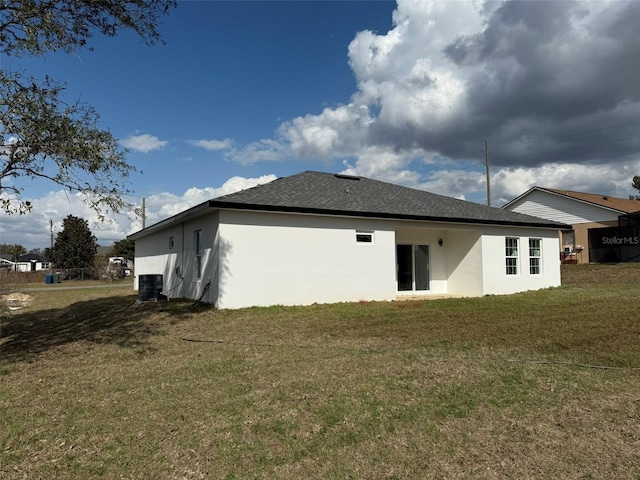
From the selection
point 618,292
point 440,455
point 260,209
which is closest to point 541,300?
point 618,292

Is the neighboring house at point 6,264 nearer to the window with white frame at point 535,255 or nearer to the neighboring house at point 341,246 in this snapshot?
the neighboring house at point 341,246

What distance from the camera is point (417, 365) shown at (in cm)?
583

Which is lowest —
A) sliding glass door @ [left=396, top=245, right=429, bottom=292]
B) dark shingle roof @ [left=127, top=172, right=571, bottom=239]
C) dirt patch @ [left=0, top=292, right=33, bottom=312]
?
dirt patch @ [left=0, top=292, right=33, bottom=312]

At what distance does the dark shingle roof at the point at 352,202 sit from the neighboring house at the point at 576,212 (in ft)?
38.2

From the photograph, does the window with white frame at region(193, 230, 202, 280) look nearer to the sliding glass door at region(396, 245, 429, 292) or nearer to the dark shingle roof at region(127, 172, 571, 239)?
the dark shingle roof at region(127, 172, 571, 239)

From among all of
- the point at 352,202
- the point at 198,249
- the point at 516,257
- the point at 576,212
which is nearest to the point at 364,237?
A: the point at 352,202

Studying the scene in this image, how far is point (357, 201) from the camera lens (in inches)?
569

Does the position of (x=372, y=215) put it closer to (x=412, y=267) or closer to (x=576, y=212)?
(x=412, y=267)

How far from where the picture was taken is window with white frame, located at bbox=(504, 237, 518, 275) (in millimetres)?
16812

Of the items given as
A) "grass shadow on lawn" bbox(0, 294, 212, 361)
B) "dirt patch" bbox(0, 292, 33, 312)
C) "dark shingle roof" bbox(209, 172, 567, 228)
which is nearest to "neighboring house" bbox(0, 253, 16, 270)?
"dirt patch" bbox(0, 292, 33, 312)

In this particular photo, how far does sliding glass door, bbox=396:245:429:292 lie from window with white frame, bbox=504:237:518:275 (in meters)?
3.20

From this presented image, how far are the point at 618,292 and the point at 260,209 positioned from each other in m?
12.8

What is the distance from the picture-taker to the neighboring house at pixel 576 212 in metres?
27.2

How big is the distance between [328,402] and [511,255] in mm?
14710
